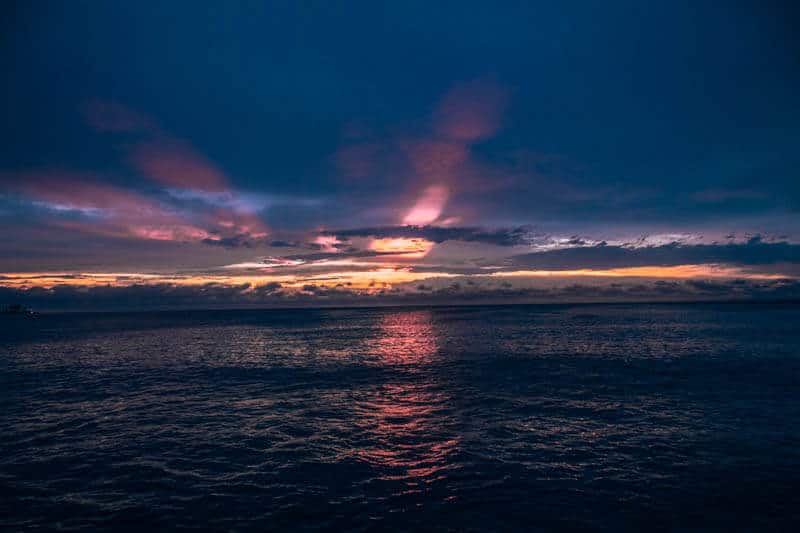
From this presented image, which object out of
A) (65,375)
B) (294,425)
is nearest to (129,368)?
(65,375)

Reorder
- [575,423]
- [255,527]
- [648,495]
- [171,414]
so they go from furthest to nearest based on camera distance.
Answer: [171,414]
[575,423]
[648,495]
[255,527]

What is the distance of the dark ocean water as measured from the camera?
1700 cm

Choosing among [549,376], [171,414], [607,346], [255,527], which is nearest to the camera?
[255,527]

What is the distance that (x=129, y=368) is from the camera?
58094 millimetres

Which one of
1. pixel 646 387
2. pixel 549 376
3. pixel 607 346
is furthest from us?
pixel 607 346

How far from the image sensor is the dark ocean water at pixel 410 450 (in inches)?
669

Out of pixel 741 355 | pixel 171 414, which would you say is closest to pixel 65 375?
pixel 171 414

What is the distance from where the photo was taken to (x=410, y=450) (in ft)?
78.8

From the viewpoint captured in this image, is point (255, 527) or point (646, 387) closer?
point (255, 527)

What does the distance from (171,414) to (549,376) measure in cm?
3484

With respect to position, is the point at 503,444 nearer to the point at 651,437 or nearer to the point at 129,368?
the point at 651,437

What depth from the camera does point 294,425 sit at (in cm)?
2941

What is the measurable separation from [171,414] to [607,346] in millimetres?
66672

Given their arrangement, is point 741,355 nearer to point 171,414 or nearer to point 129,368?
point 171,414
